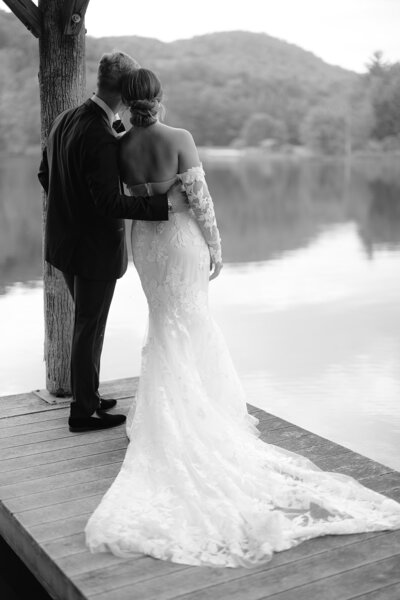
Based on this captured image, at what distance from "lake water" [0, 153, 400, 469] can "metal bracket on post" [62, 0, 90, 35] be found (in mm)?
2564

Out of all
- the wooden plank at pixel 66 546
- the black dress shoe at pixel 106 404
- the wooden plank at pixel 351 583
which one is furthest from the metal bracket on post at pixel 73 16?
the wooden plank at pixel 351 583

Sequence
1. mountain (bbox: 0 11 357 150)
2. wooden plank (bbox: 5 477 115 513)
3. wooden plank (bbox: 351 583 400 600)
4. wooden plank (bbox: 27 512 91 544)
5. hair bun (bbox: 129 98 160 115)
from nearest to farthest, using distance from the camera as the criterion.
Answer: wooden plank (bbox: 351 583 400 600)
wooden plank (bbox: 27 512 91 544)
wooden plank (bbox: 5 477 115 513)
hair bun (bbox: 129 98 160 115)
mountain (bbox: 0 11 357 150)

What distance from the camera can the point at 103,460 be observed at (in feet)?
10.6

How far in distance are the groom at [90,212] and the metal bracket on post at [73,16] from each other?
55 cm

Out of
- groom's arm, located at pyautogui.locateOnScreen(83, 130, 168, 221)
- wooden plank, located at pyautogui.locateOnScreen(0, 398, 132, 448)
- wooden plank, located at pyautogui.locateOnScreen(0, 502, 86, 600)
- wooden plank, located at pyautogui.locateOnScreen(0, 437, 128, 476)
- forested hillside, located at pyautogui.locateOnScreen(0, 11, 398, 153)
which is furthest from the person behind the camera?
forested hillside, located at pyautogui.locateOnScreen(0, 11, 398, 153)

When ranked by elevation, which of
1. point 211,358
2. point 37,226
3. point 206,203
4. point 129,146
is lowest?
point 37,226

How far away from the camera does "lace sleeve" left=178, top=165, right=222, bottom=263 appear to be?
3020 millimetres

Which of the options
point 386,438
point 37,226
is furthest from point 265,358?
point 37,226

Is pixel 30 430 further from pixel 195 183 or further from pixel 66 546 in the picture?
pixel 195 183

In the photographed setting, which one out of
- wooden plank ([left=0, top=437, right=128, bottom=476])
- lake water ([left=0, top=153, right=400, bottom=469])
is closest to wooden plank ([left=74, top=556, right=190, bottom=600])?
wooden plank ([left=0, top=437, right=128, bottom=476])

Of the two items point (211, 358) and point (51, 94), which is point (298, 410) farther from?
point (51, 94)

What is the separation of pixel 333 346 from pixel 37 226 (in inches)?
396

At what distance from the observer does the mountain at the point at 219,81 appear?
108 ft

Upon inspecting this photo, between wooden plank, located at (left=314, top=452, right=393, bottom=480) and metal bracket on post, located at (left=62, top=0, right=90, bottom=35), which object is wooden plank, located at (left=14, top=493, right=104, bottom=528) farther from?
metal bracket on post, located at (left=62, top=0, right=90, bottom=35)
